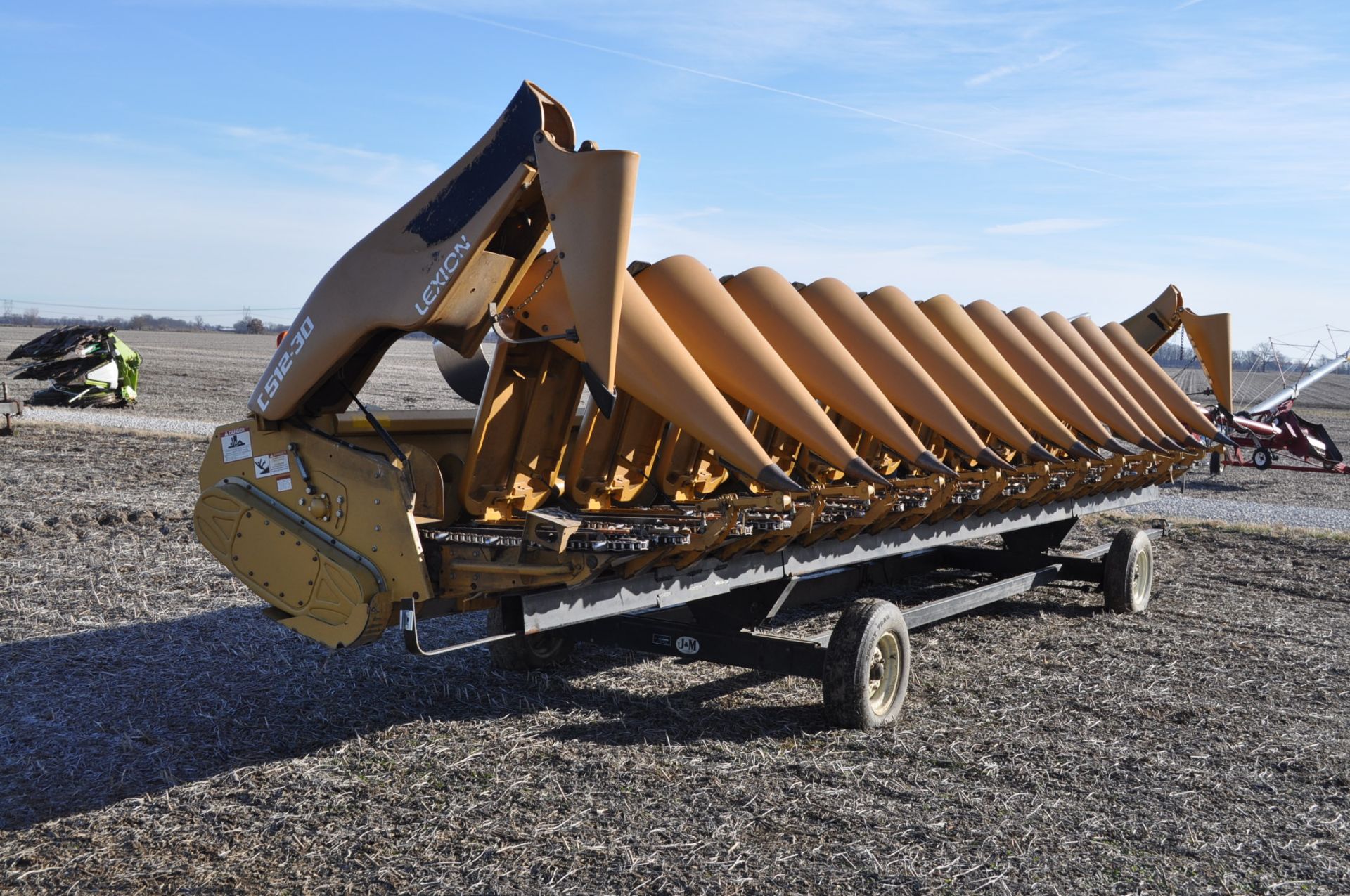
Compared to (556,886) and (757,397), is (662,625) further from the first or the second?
(556,886)

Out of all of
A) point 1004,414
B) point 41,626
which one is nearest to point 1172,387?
point 1004,414

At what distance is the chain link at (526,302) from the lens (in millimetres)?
4938

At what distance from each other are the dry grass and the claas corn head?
0.53 meters

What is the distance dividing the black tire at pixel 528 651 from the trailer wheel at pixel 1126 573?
186 inches

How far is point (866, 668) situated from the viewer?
Answer: 586 centimetres

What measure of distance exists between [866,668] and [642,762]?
4.25ft

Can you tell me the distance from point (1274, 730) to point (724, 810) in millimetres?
3371

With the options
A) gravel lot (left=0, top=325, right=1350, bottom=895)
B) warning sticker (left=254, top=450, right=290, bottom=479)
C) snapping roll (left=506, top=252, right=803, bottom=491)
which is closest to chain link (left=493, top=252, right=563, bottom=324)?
snapping roll (left=506, top=252, right=803, bottom=491)

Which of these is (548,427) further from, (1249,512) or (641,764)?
(1249,512)

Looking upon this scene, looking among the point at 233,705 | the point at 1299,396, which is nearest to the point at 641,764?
the point at 233,705

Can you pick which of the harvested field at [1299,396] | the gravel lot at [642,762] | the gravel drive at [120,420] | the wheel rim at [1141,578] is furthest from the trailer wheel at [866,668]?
the harvested field at [1299,396]

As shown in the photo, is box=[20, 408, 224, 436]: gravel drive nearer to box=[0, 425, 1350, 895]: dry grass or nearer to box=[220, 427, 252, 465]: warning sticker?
box=[0, 425, 1350, 895]: dry grass

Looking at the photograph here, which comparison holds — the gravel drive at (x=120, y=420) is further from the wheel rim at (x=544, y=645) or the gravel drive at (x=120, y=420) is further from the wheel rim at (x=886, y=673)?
the wheel rim at (x=886, y=673)

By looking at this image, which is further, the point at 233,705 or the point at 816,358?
the point at 233,705
